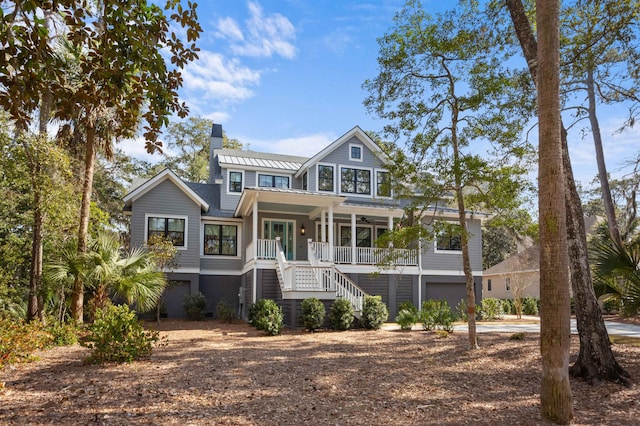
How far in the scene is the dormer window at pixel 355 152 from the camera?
2156cm

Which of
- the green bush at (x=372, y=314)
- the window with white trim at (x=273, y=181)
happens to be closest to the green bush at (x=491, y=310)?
the green bush at (x=372, y=314)

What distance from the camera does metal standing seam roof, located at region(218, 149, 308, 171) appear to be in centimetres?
2142

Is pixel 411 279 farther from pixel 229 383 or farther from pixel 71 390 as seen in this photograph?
pixel 71 390

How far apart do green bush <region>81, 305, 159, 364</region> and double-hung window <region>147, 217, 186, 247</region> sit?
1102 cm

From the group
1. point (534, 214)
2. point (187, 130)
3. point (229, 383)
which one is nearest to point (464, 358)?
point (534, 214)

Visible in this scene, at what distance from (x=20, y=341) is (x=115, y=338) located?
212 cm

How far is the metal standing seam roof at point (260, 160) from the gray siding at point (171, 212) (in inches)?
107

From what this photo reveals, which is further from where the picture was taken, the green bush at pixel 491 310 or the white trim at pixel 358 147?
the white trim at pixel 358 147

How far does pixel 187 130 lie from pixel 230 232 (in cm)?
1903

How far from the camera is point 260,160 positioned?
22.5 m

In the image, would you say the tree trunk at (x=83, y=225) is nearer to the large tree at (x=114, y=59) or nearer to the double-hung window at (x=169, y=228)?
the double-hung window at (x=169, y=228)

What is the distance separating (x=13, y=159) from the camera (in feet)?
41.7

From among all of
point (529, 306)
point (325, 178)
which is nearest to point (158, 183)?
point (325, 178)

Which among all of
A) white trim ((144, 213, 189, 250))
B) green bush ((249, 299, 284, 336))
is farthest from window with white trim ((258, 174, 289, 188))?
green bush ((249, 299, 284, 336))
